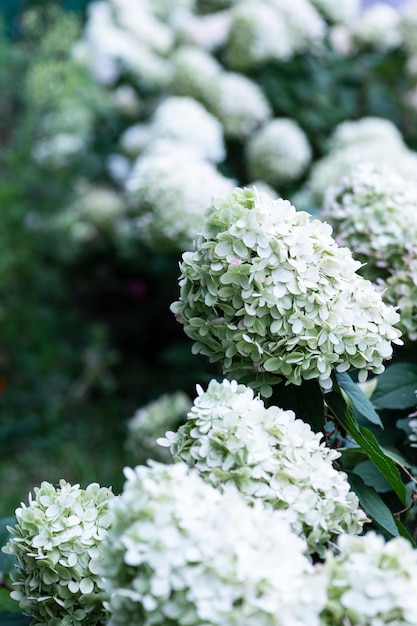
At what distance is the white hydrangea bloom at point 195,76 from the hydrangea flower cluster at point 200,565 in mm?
2638

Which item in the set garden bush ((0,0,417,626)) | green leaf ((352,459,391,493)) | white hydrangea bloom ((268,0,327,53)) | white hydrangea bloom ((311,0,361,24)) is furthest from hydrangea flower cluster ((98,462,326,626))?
white hydrangea bloom ((311,0,361,24))

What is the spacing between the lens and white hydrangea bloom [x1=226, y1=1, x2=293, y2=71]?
3.25 metres

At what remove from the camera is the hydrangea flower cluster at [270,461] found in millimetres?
863

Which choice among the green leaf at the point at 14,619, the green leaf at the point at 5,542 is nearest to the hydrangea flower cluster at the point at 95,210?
the green leaf at the point at 5,542

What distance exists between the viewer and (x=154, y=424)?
261 cm

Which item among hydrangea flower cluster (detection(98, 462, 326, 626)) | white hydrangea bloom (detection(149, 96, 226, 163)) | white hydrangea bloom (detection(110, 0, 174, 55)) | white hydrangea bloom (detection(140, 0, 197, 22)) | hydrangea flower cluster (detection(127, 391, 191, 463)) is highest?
white hydrangea bloom (detection(140, 0, 197, 22))

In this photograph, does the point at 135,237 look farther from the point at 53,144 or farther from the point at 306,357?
the point at 306,357

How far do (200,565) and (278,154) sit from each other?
2513 mm

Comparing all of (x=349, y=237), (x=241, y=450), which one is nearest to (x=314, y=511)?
(x=241, y=450)

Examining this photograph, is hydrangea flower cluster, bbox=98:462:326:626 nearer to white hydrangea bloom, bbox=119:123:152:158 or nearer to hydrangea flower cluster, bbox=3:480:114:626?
hydrangea flower cluster, bbox=3:480:114:626

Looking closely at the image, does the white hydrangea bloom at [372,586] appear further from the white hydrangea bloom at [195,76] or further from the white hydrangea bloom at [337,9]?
the white hydrangea bloom at [337,9]

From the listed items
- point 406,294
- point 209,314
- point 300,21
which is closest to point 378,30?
point 300,21

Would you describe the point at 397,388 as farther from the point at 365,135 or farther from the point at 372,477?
the point at 365,135

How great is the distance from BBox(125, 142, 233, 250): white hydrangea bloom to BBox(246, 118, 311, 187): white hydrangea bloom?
2.26 ft
